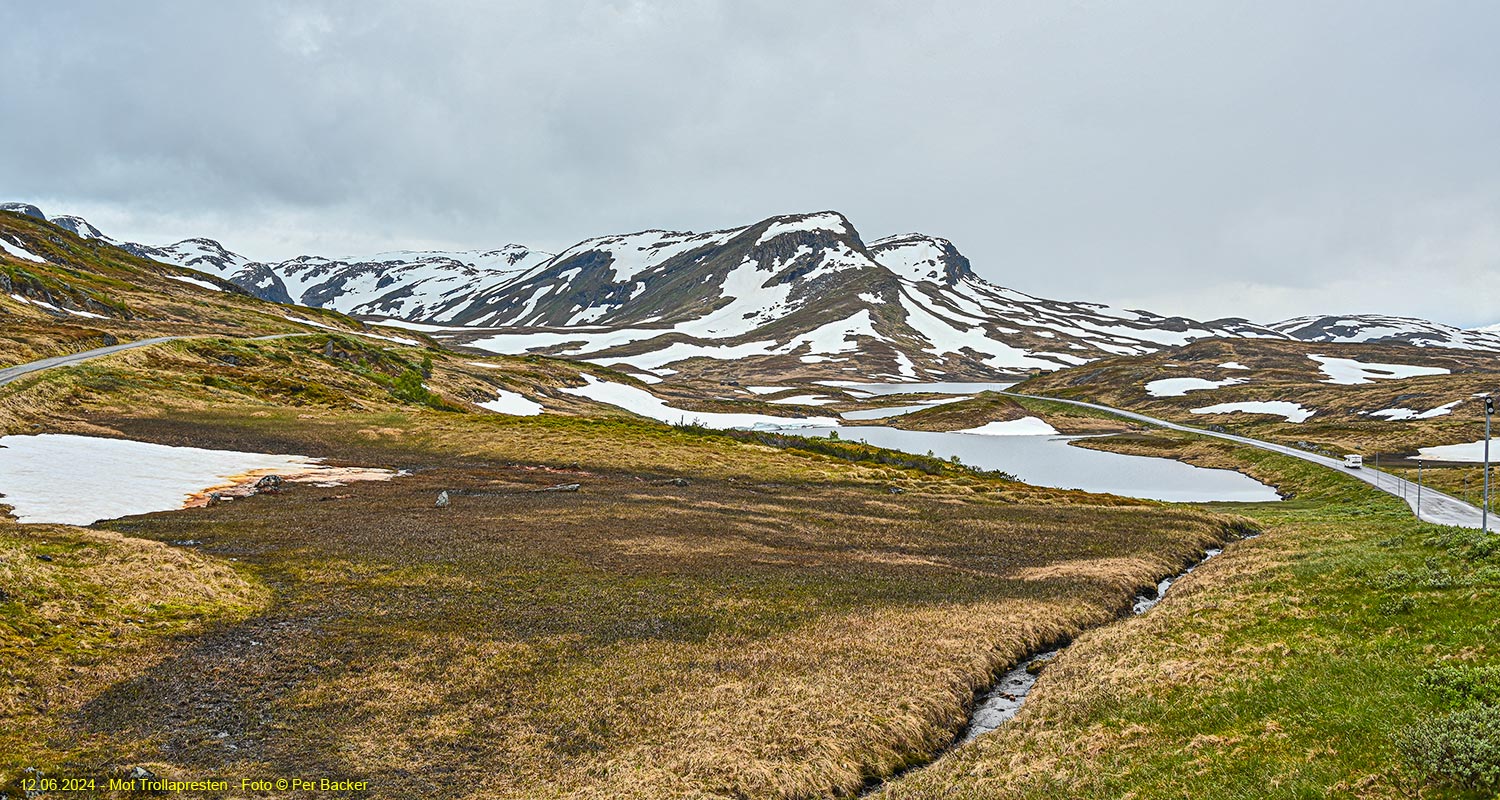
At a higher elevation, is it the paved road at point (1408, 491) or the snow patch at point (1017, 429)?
the snow patch at point (1017, 429)

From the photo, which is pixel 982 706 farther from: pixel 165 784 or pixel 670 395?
pixel 670 395

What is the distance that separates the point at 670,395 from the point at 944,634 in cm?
15529

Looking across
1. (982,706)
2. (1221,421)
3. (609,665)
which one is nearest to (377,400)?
(609,665)

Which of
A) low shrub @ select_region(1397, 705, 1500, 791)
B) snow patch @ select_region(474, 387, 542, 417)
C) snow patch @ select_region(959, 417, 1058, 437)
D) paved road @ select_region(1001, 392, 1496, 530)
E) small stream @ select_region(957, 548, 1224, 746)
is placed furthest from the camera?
snow patch @ select_region(959, 417, 1058, 437)

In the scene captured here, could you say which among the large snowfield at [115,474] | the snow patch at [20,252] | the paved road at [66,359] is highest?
the snow patch at [20,252]

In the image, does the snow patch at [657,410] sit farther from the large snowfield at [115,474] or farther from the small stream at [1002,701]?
the small stream at [1002,701]

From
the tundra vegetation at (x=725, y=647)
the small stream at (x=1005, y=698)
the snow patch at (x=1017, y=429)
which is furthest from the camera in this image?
the snow patch at (x=1017, y=429)

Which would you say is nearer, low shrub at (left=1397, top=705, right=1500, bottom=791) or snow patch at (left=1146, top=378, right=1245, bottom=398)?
low shrub at (left=1397, top=705, right=1500, bottom=791)

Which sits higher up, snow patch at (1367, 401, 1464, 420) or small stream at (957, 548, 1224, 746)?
snow patch at (1367, 401, 1464, 420)

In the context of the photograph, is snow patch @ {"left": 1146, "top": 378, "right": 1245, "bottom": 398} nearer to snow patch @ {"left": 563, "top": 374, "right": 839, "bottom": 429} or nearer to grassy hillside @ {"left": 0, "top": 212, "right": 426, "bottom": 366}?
snow patch @ {"left": 563, "top": 374, "right": 839, "bottom": 429}

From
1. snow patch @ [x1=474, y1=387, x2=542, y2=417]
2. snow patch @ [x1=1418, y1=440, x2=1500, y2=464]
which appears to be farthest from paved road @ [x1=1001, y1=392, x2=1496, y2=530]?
snow patch @ [x1=474, y1=387, x2=542, y2=417]

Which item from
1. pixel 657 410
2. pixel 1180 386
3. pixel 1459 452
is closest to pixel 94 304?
pixel 657 410

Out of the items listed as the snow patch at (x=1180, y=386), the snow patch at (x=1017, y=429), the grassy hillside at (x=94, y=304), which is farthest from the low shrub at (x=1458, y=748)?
the snow patch at (x=1180, y=386)

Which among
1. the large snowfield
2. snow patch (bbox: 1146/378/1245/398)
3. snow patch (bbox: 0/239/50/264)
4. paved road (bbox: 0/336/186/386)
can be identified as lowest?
the large snowfield
